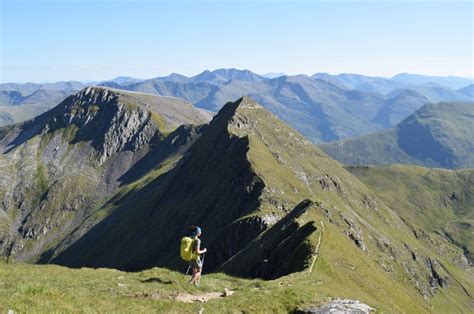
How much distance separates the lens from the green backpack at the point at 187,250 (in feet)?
113

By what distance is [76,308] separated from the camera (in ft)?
78.3

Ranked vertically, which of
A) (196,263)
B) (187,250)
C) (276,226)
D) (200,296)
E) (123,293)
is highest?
(187,250)

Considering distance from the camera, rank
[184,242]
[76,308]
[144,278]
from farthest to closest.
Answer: [144,278], [184,242], [76,308]

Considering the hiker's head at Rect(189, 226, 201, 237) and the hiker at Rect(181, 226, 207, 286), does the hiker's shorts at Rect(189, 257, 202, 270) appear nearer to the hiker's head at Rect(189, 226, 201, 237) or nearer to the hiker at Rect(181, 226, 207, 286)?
the hiker at Rect(181, 226, 207, 286)

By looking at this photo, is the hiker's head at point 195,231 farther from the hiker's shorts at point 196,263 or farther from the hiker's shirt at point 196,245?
the hiker's shorts at point 196,263

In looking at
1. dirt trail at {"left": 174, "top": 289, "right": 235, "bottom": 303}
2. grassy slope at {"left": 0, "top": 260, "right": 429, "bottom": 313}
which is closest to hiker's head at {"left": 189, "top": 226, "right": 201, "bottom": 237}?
grassy slope at {"left": 0, "top": 260, "right": 429, "bottom": 313}

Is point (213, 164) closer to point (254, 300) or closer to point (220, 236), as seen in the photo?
point (220, 236)

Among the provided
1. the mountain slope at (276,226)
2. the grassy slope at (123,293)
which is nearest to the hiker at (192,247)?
the grassy slope at (123,293)

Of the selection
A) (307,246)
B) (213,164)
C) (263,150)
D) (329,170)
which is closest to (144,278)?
(307,246)

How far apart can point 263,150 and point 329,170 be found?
54107 millimetres

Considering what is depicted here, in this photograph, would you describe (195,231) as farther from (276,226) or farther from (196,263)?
(276,226)

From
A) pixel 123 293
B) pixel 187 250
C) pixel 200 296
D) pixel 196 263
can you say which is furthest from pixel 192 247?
pixel 123 293

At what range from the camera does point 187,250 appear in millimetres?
34500

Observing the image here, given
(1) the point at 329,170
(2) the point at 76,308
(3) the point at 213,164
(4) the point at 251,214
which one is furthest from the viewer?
(1) the point at 329,170
